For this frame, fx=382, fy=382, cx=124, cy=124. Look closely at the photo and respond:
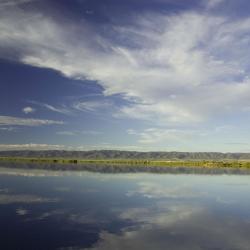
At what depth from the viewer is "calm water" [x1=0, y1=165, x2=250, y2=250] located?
61.3 ft

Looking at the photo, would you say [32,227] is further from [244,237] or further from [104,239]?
[244,237]

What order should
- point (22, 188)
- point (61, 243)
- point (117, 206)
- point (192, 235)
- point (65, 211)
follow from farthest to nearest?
point (22, 188), point (117, 206), point (65, 211), point (192, 235), point (61, 243)

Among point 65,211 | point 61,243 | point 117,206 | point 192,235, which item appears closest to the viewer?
point 61,243

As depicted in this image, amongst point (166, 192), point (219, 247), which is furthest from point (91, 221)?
point (166, 192)

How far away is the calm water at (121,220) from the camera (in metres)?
18.7

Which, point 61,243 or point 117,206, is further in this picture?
point 117,206

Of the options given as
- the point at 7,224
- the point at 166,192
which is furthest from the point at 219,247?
the point at 166,192

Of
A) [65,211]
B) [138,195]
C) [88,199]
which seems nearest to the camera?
[65,211]

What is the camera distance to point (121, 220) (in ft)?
81.4

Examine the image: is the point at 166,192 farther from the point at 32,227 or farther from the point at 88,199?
the point at 32,227

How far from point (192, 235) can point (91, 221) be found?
660 centimetres

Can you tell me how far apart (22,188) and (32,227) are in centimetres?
2130

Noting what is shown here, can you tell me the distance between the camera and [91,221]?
24.1 meters

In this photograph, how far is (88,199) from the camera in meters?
34.4
